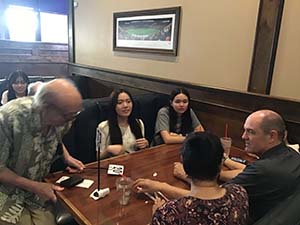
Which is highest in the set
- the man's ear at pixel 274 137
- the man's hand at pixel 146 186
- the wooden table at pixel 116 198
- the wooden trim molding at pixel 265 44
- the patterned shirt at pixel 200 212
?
the wooden trim molding at pixel 265 44

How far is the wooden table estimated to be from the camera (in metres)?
1.21

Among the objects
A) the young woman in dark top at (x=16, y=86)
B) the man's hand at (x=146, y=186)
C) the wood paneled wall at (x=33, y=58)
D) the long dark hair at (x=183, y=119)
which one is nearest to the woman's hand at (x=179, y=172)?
the man's hand at (x=146, y=186)

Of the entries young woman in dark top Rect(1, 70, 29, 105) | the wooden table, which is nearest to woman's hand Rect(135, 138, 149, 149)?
the wooden table

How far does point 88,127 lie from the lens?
2547 millimetres

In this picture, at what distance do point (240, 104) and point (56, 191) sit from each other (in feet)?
6.10

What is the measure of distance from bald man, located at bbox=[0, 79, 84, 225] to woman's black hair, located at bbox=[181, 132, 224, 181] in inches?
26.7

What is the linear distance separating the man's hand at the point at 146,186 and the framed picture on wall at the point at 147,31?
81.2 inches

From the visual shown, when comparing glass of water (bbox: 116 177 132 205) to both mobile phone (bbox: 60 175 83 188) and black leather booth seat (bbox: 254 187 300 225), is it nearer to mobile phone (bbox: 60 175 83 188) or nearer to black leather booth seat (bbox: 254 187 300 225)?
mobile phone (bbox: 60 175 83 188)

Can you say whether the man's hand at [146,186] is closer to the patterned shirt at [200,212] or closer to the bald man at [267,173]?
the bald man at [267,173]

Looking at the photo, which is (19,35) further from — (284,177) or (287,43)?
(284,177)

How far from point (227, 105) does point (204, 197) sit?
188 cm

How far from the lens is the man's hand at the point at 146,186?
4.55 ft

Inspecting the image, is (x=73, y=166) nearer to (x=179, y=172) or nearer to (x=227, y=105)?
(x=179, y=172)

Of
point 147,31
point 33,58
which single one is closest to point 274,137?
point 147,31
